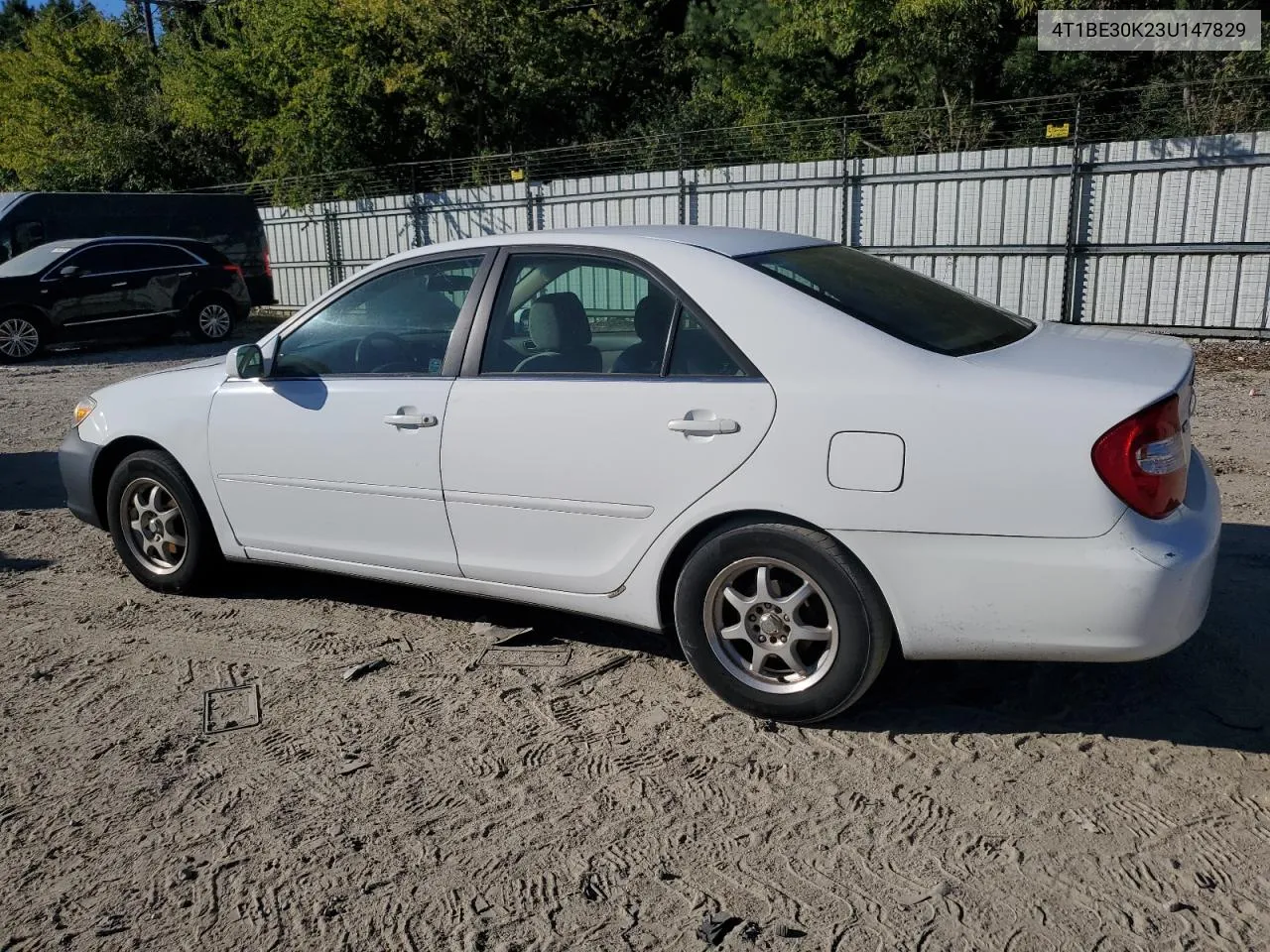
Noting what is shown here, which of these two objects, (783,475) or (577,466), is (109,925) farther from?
(783,475)

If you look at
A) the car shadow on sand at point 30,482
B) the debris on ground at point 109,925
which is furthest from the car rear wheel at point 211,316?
the debris on ground at point 109,925

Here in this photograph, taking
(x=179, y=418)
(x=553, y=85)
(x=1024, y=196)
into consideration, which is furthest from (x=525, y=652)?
(x=553, y=85)

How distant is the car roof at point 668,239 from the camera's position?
4.03 m

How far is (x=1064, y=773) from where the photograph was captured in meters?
3.37

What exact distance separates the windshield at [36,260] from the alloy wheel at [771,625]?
46.3 ft

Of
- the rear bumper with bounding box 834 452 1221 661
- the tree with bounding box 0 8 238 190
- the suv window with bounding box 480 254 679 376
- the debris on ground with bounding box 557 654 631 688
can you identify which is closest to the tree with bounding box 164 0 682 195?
the tree with bounding box 0 8 238 190

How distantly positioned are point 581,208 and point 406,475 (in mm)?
13929

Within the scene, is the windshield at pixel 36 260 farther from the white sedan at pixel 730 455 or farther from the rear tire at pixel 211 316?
the white sedan at pixel 730 455

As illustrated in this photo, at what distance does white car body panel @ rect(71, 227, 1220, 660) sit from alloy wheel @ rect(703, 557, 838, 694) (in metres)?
0.20

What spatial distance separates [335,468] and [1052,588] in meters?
2.70

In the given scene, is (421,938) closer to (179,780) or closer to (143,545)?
(179,780)

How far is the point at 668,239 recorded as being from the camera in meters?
4.03

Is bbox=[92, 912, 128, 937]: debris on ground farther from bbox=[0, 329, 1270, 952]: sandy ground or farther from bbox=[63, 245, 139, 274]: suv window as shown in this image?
bbox=[63, 245, 139, 274]: suv window

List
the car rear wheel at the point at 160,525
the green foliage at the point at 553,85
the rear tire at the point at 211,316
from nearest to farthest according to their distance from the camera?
the car rear wheel at the point at 160,525
the rear tire at the point at 211,316
the green foliage at the point at 553,85
